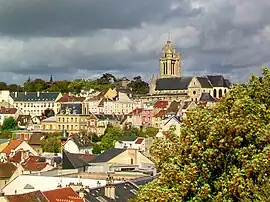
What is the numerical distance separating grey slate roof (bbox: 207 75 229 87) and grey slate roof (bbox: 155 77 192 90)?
483cm

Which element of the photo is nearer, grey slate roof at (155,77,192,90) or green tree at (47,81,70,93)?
grey slate roof at (155,77,192,90)

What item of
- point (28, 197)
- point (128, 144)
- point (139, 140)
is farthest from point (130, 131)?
point (28, 197)

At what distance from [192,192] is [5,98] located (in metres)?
127

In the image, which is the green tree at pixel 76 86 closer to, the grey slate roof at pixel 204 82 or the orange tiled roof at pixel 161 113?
the grey slate roof at pixel 204 82

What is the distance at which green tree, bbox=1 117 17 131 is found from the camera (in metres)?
109

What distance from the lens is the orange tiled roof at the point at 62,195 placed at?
3083cm

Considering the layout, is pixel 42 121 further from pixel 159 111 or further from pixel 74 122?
pixel 159 111

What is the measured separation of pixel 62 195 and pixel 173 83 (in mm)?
101084

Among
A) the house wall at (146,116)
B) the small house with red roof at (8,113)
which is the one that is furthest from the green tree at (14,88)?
the house wall at (146,116)

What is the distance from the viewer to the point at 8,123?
111m

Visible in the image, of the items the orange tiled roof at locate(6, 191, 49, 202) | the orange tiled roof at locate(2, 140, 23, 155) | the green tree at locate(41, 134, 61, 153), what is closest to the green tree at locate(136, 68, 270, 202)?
the orange tiled roof at locate(6, 191, 49, 202)

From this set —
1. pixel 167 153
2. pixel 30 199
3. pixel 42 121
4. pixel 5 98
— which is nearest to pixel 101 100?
pixel 42 121

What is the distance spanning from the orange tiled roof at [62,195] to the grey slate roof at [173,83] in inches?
3812

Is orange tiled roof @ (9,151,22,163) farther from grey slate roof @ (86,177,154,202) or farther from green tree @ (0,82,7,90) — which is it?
green tree @ (0,82,7,90)
